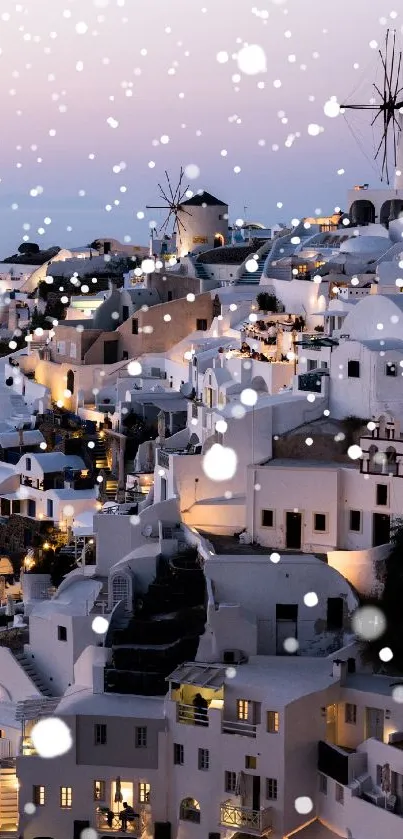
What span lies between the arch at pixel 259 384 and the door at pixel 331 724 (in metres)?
8.46

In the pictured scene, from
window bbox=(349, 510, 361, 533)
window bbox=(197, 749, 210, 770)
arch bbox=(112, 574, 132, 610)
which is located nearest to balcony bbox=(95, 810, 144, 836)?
window bbox=(197, 749, 210, 770)

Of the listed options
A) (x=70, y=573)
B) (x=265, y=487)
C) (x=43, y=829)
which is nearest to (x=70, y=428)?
(x=70, y=573)

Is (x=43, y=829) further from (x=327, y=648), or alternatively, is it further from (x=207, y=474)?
(x=207, y=474)

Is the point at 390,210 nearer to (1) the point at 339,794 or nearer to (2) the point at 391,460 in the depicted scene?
(2) the point at 391,460

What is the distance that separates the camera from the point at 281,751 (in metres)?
19.0

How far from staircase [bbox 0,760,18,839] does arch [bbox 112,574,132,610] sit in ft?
7.95

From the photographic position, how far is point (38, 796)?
66.2 ft

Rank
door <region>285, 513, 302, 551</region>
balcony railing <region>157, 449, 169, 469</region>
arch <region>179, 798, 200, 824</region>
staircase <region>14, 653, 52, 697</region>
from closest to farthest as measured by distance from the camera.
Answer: arch <region>179, 798, 200, 824</region>
door <region>285, 513, 302, 551</region>
staircase <region>14, 653, 52, 697</region>
balcony railing <region>157, 449, 169, 469</region>

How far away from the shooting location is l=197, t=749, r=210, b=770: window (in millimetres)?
19453

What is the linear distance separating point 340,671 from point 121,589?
3622 mm

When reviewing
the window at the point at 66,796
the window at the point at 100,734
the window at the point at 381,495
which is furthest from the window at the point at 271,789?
the window at the point at 381,495

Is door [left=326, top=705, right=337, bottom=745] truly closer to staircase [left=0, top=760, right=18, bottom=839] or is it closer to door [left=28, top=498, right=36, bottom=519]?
staircase [left=0, top=760, right=18, bottom=839]

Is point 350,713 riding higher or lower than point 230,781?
higher

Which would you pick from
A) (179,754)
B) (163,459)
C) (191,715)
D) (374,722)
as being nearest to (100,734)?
(179,754)
